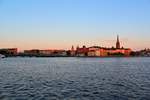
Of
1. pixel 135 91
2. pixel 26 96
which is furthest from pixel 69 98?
pixel 135 91

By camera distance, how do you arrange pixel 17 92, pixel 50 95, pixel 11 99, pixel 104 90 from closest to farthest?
pixel 11 99 → pixel 50 95 → pixel 17 92 → pixel 104 90

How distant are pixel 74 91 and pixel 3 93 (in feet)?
19.4

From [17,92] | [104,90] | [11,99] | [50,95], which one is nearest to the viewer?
[11,99]

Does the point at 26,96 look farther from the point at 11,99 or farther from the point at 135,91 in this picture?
the point at 135,91

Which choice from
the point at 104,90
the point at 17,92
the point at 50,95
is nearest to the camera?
the point at 50,95

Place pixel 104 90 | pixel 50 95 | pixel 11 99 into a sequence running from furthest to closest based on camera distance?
pixel 104 90 → pixel 50 95 → pixel 11 99

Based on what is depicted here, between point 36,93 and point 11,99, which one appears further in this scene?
point 36,93

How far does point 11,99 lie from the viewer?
70.1ft

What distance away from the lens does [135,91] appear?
25.6m

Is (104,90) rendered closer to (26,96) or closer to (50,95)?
(50,95)

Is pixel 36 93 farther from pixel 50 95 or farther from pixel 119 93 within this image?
pixel 119 93

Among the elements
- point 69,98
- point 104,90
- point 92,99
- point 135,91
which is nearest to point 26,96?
point 69,98

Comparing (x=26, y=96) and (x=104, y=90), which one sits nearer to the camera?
(x=26, y=96)

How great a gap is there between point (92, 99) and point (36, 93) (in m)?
4.94
